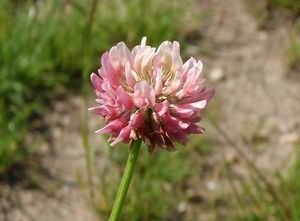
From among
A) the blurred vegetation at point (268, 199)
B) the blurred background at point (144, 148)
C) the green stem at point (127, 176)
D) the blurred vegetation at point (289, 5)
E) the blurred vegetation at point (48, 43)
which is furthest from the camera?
the blurred vegetation at point (289, 5)

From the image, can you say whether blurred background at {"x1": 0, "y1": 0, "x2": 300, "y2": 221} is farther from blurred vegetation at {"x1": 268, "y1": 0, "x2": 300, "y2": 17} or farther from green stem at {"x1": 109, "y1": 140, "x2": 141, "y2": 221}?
green stem at {"x1": 109, "y1": 140, "x2": 141, "y2": 221}

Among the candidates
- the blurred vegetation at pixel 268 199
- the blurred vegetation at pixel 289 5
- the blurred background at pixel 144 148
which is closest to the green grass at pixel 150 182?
the blurred background at pixel 144 148

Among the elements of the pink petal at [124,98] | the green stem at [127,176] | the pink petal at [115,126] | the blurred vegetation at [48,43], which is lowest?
the green stem at [127,176]

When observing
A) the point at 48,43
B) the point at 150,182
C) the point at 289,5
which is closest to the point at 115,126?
the point at 150,182

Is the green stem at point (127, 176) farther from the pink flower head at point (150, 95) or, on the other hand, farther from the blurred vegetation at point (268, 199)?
the blurred vegetation at point (268, 199)

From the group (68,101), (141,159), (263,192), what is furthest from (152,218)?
(68,101)

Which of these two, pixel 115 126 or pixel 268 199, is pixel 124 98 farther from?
pixel 268 199
